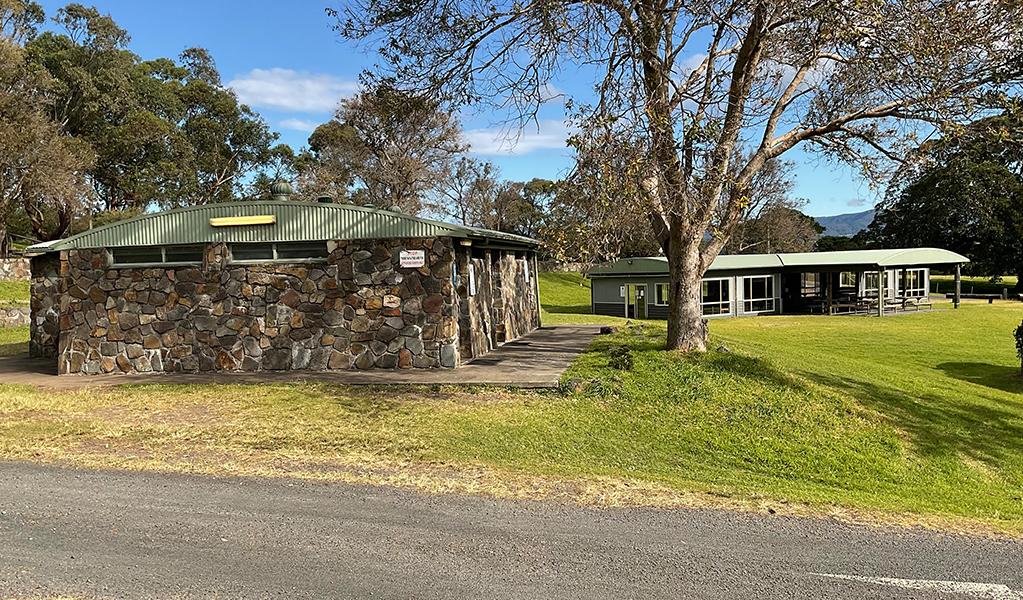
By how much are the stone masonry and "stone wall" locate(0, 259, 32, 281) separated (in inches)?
731

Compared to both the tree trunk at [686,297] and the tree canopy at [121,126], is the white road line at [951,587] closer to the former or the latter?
the tree trunk at [686,297]

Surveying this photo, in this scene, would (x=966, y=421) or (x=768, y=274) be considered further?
(x=768, y=274)

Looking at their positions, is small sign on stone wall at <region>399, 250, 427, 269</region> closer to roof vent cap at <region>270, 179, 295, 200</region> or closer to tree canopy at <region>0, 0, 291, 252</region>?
roof vent cap at <region>270, 179, 295, 200</region>

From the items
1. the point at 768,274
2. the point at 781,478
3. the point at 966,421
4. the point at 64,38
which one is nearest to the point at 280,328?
the point at 781,478

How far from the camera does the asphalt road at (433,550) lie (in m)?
3.93

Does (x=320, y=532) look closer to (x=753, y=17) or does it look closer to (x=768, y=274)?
(x=753, y=17)

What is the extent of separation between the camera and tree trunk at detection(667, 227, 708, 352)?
40.7ft

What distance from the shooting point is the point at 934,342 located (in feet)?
64.0

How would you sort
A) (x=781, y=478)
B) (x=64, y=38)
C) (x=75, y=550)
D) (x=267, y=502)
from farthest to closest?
(x=64, y=38) < (x=781, y=478) < (x=267, y=502) < (x=75, y=550)

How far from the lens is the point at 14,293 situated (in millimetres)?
24422

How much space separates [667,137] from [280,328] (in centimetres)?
713

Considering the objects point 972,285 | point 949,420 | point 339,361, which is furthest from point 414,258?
point 972,285

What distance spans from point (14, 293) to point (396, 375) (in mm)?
20932

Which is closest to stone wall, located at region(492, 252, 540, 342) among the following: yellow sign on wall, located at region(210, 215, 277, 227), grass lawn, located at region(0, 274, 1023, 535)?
grass lawn, located at region(0, 274, 1023, 535)
